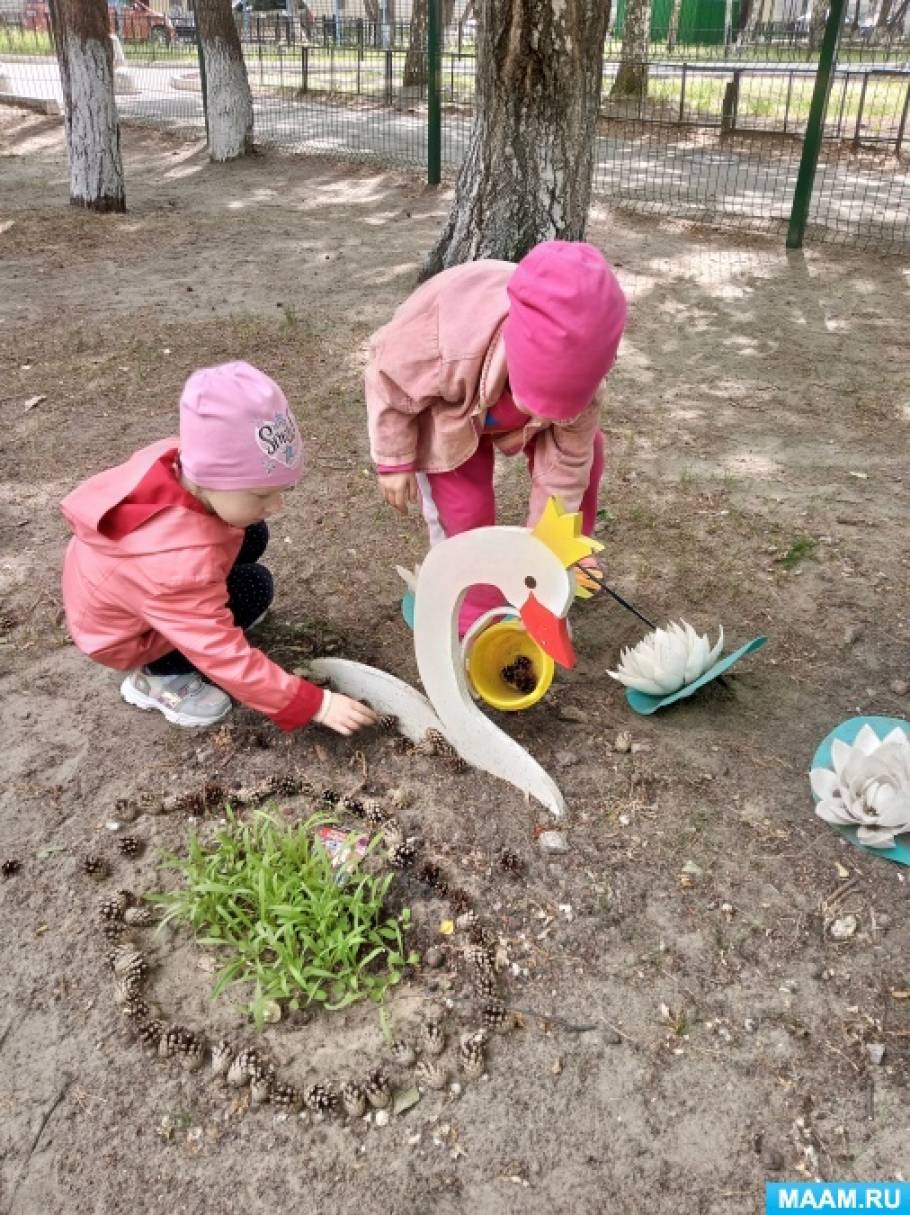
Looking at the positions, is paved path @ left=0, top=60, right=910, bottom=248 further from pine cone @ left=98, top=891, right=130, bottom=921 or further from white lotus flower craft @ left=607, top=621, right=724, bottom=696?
pine cone @ left=98, top=891, right=130, bottom=921

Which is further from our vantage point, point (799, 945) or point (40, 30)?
point (40, 30)

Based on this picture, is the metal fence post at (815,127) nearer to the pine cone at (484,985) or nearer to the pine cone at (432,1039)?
the pine cone at (484,985)

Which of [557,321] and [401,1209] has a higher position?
[557,321]

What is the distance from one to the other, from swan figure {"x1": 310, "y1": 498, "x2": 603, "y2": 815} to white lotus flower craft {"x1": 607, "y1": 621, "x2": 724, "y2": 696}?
0.40m

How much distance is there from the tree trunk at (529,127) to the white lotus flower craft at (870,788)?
140 inches

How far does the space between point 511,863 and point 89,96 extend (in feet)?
24.3

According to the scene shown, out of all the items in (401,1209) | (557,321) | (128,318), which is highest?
(557,321)

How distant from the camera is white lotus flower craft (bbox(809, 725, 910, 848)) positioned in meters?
2.13

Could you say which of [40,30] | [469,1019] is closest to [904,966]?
[469,1019]

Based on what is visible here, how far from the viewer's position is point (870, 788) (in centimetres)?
216

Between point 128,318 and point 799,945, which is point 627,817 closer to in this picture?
point 799,945

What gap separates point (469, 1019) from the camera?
6.12 feet

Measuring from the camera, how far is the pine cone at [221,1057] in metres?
1.79

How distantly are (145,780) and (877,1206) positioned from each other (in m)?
1.76
